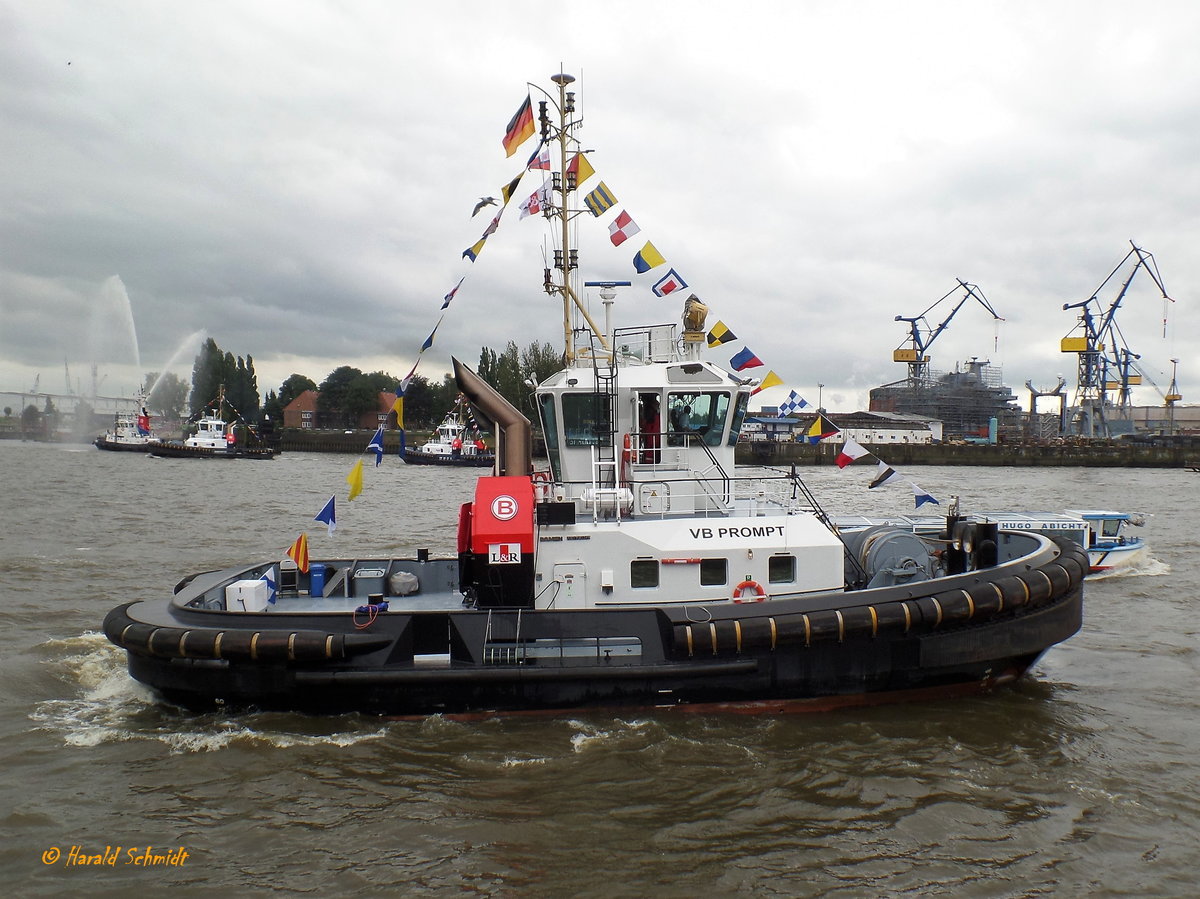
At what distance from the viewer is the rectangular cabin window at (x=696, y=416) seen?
874 centimetres

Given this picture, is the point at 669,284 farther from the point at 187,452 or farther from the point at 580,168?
the point at 187,452

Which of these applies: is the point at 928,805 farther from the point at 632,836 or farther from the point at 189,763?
the point at 189,763

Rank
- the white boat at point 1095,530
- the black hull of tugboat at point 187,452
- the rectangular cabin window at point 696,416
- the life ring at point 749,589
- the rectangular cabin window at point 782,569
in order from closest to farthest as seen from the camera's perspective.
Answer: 1. the life ring at point 749,589
2. the rectangular cabin window at point 782,569
3. the rectangular cabin window at point 696,416
4. the white boat at point 1095,530
5. the black hull of tugboat at point 187,452

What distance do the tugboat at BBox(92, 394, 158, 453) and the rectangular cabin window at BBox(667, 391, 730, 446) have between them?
57.7m

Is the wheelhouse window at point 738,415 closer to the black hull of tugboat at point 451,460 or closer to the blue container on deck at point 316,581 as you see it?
the blue container on deck at point 316,581

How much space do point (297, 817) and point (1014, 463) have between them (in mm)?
57651

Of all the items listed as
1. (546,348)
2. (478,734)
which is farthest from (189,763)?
(546,348)

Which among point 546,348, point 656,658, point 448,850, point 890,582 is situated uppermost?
point 546,348

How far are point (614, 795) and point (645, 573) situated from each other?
219 centimetres

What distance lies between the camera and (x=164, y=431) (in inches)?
2940

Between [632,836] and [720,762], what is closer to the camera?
[632,836]

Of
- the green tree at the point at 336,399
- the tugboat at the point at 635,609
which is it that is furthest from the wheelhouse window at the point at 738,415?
the green tree at the point at 336,399

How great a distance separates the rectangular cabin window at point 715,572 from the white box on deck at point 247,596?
14.9ft

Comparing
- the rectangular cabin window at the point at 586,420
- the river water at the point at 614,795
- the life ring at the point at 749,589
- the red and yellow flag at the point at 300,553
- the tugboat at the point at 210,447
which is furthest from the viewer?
the tugboat at the point at 210,447
